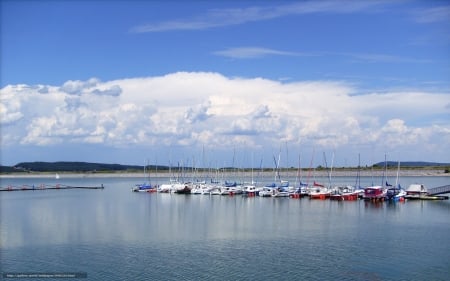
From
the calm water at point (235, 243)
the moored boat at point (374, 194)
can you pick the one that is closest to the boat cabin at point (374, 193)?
the moored boat at point (374, 194)

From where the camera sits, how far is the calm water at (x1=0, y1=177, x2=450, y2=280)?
29.8 m

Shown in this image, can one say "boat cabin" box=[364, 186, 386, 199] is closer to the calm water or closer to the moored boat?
the moored boat

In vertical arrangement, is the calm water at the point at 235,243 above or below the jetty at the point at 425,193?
below

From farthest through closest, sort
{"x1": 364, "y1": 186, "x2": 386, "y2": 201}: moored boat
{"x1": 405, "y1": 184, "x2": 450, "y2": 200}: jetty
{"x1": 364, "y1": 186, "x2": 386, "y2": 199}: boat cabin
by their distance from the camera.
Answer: {"x1": 364, "y1": 186, "x2": 386, "y2": 199}: boat cabin → {"x1": 364, "y1": 186, "x2": 386, "y2": 201}: moored boat → {"x1": 405, "y1": 184, "x2": 450, "y2": 200}: jetty

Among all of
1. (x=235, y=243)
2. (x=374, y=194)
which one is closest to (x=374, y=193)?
(x=374, y=194)

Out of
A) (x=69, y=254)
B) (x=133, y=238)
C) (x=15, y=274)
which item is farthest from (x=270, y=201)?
(x=15, y=274)

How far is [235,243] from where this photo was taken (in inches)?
1507

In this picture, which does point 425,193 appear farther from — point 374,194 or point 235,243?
point 235,243

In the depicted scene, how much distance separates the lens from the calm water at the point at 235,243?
29.8m

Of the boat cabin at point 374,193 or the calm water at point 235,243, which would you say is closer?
the calm water at point 235,243

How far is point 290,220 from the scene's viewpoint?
2045 inches

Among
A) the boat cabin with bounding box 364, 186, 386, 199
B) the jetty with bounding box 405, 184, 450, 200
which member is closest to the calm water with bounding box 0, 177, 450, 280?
the boat cabin with bounding box 364, 186, 386, 199

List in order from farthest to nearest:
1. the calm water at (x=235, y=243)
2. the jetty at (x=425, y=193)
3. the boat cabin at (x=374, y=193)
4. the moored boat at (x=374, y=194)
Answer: the boat cabin at (x=374, y=193), the moored boat at (x=374, y=194), the jetty at (x=425, y=193), the calm water at (x=235, y=243)

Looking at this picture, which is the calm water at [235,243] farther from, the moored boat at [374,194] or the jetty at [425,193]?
the jetty at [425,193]
